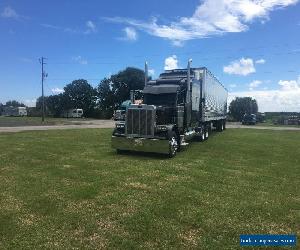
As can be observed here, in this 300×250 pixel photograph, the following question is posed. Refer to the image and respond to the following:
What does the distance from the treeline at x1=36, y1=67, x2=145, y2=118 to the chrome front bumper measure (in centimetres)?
7896

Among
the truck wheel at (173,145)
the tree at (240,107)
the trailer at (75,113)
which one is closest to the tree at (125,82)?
the trailer at (75,113)

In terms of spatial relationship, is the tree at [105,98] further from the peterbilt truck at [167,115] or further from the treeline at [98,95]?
the peterbilt truck at [167,115]

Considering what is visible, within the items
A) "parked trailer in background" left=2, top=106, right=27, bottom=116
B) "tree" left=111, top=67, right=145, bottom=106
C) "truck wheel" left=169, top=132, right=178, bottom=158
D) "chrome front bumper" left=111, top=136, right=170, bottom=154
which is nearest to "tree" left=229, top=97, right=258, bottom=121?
"tree" left=111, top=67, right=145, bottom=106

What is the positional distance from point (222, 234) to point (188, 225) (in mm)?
662

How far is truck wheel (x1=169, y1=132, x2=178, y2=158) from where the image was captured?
15523mm


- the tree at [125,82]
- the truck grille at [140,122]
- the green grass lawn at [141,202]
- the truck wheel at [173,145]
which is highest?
the tree at [125,82]

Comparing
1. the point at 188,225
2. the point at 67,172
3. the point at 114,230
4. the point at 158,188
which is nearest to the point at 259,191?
the point at 158,188

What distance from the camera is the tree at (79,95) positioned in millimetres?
109375

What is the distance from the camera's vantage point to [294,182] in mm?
11016

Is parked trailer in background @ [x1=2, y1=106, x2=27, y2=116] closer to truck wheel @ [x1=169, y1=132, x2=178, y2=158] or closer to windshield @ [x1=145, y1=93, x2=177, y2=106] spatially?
windshield @ [x1=145, y1=93, x2=177, y2=106]

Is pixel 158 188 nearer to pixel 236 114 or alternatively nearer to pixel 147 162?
pixel 147 162

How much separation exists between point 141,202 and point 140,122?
7.90 metres

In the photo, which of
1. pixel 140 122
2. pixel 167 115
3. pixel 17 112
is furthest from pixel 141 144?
pixel 17 112

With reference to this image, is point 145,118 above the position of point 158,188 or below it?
above
